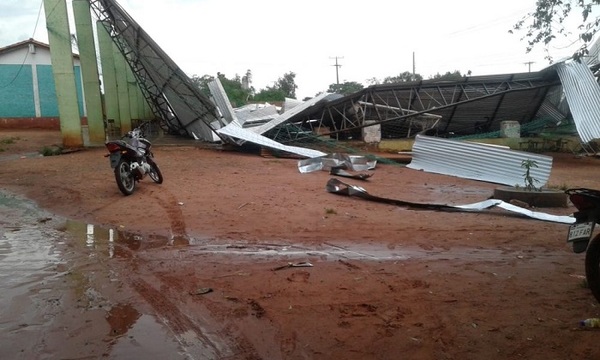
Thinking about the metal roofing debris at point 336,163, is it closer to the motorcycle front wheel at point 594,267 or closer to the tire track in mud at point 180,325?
the tire track in mud at point 180,325

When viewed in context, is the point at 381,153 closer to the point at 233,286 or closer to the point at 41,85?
the point at 233,286

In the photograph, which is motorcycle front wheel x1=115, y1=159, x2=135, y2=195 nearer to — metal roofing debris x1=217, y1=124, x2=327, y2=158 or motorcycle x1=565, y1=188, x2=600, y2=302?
motorcycle x1=565, y1=188, x2=600, y2=302

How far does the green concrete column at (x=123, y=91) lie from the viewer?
22375mm

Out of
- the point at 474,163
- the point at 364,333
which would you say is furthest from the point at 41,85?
the point at 364,333

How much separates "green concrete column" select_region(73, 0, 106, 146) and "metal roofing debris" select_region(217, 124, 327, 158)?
4199 mm

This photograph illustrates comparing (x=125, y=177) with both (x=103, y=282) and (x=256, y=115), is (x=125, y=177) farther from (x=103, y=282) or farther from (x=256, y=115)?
(x=256, y=115)

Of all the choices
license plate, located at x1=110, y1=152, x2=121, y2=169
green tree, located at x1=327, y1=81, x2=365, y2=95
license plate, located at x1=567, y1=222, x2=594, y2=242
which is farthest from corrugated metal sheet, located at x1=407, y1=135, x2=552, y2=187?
green tree, located at x1=327, y1=81, x2=365, y2=95

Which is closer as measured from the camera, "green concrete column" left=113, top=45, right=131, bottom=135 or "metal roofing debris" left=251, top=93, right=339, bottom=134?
"metal roofing debris" left=251, top=93, right=339, bottom=134

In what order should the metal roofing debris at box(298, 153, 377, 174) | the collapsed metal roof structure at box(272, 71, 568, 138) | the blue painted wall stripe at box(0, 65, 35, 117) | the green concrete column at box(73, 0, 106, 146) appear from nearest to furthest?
the metal roofing debris at box(298, 153, 377, 174) → the green concrete column at box(73, 0, 106, 146) → the collapsed metal roof structure at box(272, 71, 568, 138) → the blue painted wall stripe at box(0, 65, 35, 117)

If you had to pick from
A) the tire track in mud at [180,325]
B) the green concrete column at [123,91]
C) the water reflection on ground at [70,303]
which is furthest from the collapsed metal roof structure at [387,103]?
the tire track in mud at [180,325]

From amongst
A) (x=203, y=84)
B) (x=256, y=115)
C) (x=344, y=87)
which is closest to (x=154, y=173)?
(x=256, y=115)

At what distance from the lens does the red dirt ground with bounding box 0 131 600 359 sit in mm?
3393

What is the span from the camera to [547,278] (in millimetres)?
4727

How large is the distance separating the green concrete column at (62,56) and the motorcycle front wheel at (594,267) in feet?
49.7
